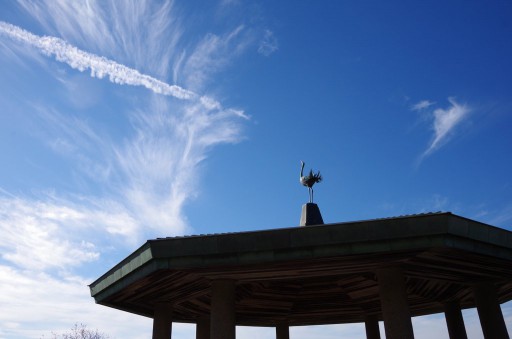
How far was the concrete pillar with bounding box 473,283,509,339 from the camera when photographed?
21.0 metres

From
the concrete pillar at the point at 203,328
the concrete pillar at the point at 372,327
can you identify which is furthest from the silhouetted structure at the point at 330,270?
the concrete pillar at the point at 372,327

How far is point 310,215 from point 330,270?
6500 mm

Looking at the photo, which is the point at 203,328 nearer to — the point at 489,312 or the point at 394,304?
the point at 394,304

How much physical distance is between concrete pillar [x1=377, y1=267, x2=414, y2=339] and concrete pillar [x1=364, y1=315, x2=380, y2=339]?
13.9 m

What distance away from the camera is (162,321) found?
23875mm

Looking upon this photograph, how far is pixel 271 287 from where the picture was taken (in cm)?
2411

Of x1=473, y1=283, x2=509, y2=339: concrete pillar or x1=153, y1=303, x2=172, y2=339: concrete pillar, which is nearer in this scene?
x1=473, y1=283, x2=509, y2=339: concrete pillar

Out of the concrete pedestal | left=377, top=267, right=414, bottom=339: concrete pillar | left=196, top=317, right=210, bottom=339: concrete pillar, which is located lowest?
left=377, top=267, right=414, bottom=339: concrete pillar

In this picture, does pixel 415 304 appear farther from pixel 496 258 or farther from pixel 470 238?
pixel 470 238

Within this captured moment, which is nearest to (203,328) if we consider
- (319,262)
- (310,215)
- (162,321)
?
(162,321)

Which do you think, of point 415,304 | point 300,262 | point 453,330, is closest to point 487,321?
point 453,330

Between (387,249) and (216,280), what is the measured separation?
7497mm

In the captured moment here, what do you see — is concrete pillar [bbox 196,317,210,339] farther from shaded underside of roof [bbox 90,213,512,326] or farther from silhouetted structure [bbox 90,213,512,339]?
shaded underside of roof [bbox 90,213,512,326]

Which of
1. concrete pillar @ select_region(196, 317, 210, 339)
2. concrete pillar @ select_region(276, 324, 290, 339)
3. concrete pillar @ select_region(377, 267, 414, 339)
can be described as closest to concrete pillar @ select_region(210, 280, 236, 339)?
concrete pillar @ select_region(377, 267, 414, 339)
